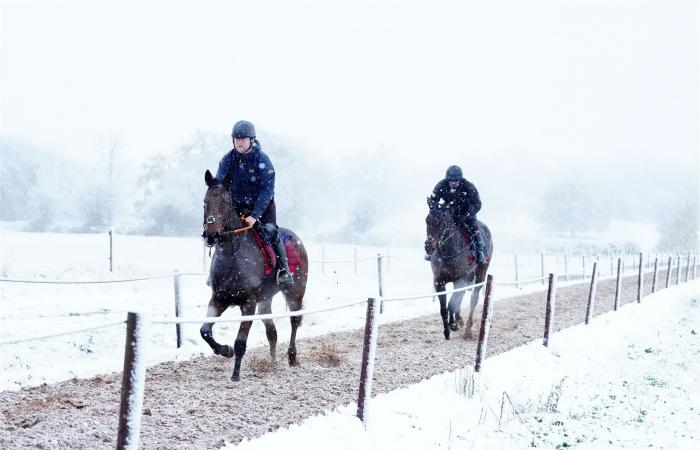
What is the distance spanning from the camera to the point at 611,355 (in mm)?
10414

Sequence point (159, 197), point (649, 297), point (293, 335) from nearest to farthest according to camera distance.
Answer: point (293, 335)
point (649, 297)
point (159, 197)

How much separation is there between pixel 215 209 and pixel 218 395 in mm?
1956

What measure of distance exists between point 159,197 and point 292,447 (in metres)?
Answer: 42.1

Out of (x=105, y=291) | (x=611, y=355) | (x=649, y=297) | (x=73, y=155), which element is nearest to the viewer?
(x=611, y=355)

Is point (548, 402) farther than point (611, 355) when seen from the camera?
No

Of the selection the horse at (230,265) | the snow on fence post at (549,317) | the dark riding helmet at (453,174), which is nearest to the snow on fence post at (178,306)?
the horse at (230,265)

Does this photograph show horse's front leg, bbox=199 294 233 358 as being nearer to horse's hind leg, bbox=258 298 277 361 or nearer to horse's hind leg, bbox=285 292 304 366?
horse's hind leg, bbox=258 298 277 361

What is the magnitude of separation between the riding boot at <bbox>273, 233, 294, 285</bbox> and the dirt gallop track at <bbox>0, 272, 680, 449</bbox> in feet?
3.63

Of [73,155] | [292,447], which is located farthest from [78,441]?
[73,155]

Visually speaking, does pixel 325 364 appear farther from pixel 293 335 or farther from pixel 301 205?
pixel 301 205

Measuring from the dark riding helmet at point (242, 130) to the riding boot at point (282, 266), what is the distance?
1308 mm

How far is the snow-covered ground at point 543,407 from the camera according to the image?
18.2ft

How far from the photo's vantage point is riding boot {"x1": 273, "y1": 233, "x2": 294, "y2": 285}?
7520 mm

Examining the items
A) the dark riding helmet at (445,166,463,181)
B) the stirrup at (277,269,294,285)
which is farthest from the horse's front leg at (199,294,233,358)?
the dark riding helmet at (445,166,463,181)
